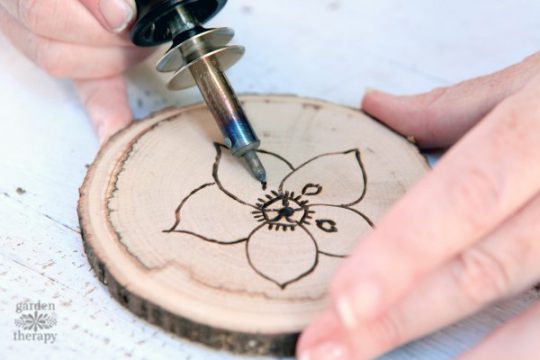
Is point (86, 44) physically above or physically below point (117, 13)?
below

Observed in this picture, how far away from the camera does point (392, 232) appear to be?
2.77 ft

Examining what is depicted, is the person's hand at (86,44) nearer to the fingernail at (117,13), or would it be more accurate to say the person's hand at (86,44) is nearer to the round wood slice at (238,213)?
the fingernail at (117,13)

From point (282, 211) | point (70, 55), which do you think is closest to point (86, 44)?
point (70, 55)

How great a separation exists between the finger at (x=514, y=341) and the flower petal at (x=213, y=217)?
1.27 ft

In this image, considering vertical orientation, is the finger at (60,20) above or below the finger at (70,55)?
above

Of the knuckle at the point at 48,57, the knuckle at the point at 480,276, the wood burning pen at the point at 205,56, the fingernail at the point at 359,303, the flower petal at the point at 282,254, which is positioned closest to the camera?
the fingernail at the point at 359,303

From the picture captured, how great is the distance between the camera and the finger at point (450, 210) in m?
0.82

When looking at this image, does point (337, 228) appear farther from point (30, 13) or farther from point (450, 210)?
point (30, 13)

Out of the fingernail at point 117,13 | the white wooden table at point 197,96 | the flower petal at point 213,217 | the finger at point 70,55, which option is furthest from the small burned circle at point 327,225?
the finger at point 70,55

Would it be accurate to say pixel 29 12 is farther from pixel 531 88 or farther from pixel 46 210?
pixel 531 88

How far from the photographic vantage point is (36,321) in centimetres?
106

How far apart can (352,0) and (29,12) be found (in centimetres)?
105

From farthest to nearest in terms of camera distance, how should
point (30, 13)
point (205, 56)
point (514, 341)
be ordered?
point (30, 13) < point (205, 56) < point (514, 341)

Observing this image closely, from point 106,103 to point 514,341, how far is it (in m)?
0.93
